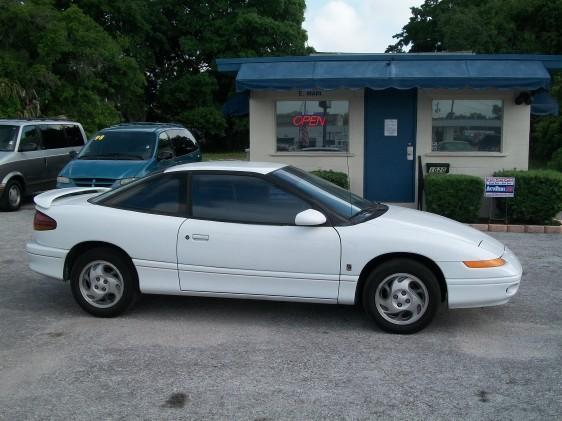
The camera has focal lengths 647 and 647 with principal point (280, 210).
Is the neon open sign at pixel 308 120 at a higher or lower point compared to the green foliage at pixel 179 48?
lower

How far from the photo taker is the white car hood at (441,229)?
5.64 metres

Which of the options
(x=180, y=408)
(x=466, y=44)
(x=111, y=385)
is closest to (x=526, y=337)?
(x=180, y=408)

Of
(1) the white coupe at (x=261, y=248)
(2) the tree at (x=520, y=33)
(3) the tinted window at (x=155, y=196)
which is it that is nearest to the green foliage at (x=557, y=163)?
(2) the tree at (x=520, y=33)

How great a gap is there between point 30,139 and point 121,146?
2.74 metres

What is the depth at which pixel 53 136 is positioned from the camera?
1452cm

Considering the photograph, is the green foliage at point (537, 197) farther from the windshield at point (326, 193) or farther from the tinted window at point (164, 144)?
the tinted window at point (164, 144)

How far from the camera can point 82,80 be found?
23500 mm

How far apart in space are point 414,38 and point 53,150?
48557 millimetres

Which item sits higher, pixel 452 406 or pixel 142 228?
pixel 142 228

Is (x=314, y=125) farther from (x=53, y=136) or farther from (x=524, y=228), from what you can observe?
(x=53, y=136)

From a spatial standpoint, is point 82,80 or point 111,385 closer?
point 111,385

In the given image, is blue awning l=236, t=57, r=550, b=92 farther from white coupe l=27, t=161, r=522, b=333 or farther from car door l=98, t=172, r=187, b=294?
car door l=98, t=172, r=187, b=294

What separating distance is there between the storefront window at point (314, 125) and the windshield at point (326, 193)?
640 cm

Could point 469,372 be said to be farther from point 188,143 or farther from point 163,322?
point 188,143
